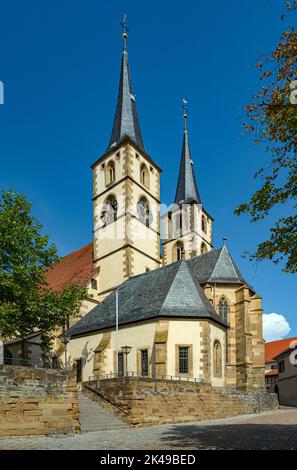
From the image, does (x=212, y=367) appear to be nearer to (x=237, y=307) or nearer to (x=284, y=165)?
(x=237, y=307)

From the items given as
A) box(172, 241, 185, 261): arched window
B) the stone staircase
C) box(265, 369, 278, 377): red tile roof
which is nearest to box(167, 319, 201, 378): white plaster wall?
the stone staircase

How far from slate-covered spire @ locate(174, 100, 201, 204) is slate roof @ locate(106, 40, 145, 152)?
1252cm

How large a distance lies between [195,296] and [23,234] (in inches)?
438

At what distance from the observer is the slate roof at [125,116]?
44.5 metres

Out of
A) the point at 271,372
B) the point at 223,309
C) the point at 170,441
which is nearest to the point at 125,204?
the point at 223,309

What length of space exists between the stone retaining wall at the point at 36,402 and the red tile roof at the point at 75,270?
2375 centimetres

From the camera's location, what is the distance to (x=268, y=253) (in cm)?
1058

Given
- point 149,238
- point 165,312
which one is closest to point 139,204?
point 149,238

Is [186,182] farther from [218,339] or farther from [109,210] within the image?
[218,339]

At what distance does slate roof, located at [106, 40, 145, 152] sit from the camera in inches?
1753

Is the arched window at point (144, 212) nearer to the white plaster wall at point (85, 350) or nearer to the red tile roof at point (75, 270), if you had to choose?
the red tile roof at point (75, 270)

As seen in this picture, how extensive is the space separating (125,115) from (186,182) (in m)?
14.8

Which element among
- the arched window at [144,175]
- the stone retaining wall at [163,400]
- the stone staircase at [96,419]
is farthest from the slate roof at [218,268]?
the stone staircase at [96,419]

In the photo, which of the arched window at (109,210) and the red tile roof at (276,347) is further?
the red tile roof at (276,347)
